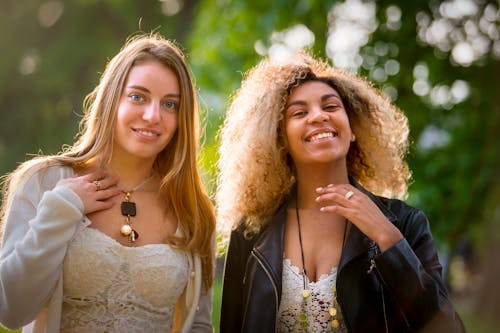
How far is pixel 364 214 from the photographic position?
3.01m

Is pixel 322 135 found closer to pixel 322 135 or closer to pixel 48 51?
pixel 322 135

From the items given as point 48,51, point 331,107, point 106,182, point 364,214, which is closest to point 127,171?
point 106,182

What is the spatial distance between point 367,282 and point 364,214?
1.21 ft

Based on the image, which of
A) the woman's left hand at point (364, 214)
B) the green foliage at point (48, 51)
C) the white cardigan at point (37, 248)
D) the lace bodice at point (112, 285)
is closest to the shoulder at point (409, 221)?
the woman's left hand at point (364, 214)

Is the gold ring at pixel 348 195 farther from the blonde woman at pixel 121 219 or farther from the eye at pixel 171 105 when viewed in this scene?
the eye at pixel 171 105

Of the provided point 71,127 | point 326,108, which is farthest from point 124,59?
point 71,127

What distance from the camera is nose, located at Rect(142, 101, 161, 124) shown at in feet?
10.6

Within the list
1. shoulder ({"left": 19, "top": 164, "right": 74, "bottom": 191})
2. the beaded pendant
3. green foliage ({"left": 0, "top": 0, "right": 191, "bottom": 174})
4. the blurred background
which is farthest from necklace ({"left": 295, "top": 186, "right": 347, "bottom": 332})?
green foliage ({"left": 0, "top": 0, "right": 191, "bottom": 174})

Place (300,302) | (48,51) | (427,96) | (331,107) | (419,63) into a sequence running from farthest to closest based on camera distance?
(48,51), (427,96), (419,63), (331,107), (300,302)

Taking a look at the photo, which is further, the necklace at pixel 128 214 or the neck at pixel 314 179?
the neck at pixel 314 179

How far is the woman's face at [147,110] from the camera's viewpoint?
3268 mm

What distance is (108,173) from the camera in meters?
3.42

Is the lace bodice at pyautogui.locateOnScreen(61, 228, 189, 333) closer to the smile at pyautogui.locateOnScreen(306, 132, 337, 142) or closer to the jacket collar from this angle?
the jacket collar

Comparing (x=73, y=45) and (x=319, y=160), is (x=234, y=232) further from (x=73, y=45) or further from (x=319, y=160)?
(x=73, y=45)
